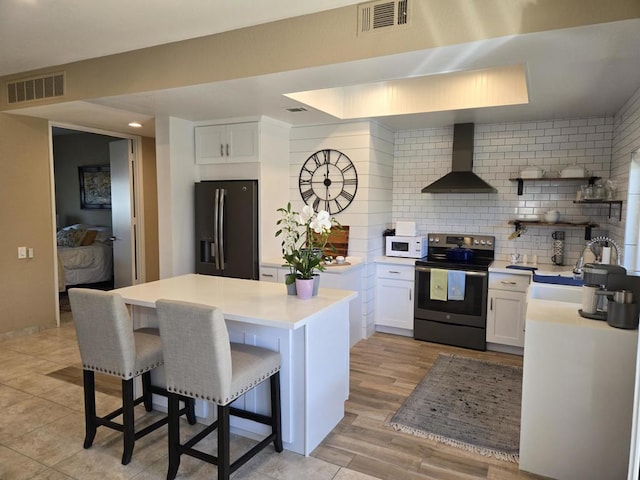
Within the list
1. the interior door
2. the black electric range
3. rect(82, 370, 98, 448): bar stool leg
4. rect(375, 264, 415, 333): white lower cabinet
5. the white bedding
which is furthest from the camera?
the white bedding

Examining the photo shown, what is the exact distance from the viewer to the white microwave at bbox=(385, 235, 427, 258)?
4895 mm

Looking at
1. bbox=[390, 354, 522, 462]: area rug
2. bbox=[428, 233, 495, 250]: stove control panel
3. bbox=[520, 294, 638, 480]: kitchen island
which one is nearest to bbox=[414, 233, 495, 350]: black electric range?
bbox=[428, 233, 495, 250]: stove control panel

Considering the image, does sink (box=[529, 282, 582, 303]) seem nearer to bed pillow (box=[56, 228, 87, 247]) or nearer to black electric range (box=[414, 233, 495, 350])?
black electric range (box=[414, 233, 495, 350])

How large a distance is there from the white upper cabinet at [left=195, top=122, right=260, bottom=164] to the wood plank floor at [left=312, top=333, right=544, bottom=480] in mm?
2445

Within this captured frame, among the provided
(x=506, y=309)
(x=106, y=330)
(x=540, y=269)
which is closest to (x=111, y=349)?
(x=106, y=330)

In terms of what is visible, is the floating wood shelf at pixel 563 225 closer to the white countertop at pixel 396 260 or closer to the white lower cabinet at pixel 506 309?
the white lower cabinet at pixel 506 309

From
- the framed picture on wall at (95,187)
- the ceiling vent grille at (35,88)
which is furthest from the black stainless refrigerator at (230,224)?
the framed picture on wall at (95,187)

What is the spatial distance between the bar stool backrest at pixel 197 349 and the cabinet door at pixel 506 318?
10.2 feet

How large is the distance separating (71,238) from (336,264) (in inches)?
208

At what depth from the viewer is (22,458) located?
8.21 feet

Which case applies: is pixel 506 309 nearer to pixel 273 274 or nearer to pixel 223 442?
pixel 273 274

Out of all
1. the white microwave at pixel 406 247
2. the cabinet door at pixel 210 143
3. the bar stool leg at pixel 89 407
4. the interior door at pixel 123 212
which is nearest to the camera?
the bar stool leg at pixel 89 407

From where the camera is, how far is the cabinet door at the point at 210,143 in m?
4.67

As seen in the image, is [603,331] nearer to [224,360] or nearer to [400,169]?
[224,360]
